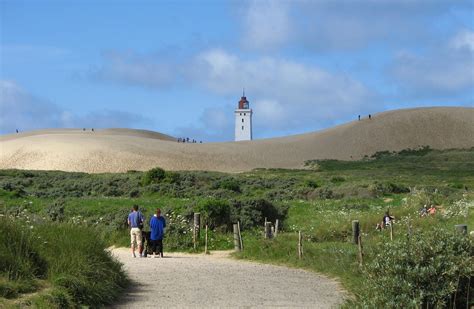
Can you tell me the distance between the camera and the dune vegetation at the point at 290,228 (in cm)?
1466

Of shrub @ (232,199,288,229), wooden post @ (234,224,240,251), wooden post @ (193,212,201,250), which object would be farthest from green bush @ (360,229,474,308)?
shrub @ (232,199,288,229)

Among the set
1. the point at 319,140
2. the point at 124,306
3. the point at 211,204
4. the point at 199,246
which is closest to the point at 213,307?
the point at 124,306

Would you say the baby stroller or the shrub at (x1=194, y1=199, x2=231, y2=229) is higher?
the shrub at (x1=194, y1=199, x2=231, y2=229)

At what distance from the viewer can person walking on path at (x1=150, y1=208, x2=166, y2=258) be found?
25761 millimetres

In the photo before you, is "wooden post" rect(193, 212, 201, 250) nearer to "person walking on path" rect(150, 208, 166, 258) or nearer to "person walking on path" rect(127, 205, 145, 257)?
"person walking on path" rect(150, 208, 166, 258)

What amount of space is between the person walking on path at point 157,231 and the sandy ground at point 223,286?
1.00 m

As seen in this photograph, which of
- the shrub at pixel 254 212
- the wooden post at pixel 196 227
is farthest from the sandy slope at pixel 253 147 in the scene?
the wooden post at pixel 196 227

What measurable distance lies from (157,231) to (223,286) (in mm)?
6996

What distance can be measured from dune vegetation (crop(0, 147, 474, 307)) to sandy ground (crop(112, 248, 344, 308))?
624 millimetres

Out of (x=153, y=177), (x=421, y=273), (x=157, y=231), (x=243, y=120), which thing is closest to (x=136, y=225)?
(x=157, y=231)

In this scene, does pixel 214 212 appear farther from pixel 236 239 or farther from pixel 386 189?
pixel 386 189

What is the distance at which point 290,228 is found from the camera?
34.3m

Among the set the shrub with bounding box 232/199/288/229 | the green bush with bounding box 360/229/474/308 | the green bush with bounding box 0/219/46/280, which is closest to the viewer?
the green bush with bounding box 360/229/474/308

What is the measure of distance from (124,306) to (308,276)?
6.48m
